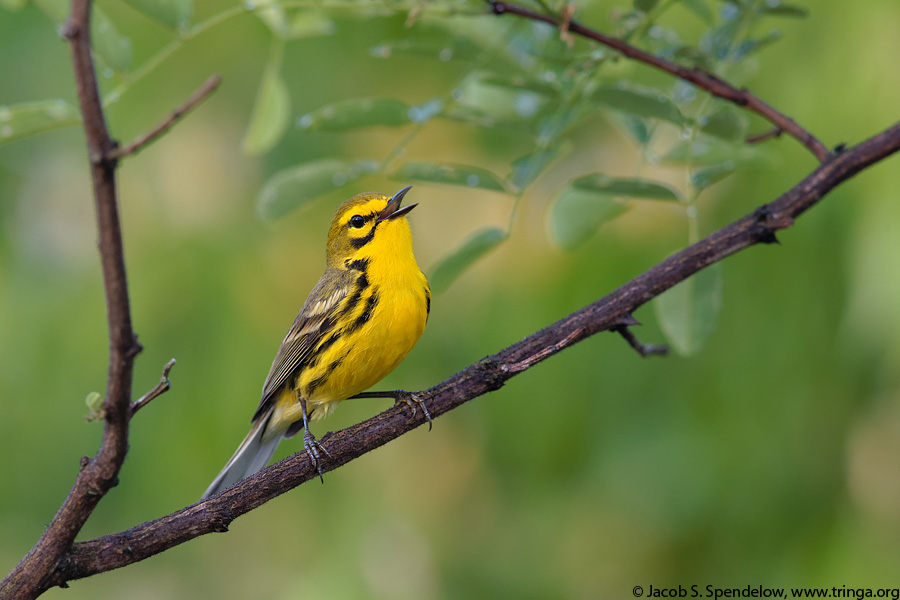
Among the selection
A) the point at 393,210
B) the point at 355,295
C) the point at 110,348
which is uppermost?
the point at 393,210

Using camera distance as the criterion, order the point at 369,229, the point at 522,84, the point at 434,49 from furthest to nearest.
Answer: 1. the point at 369,229
2. the point at 434,49
3. the point at 522,84

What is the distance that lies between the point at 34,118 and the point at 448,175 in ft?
3.88

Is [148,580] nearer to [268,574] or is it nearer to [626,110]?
[268,574]

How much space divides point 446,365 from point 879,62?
209 centimetres

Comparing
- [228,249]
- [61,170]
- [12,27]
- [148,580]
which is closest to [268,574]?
[148,580]

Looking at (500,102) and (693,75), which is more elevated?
(500,102)

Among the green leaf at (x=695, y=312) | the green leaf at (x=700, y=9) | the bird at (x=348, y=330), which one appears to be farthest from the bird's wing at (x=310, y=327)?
the green leaf at (x=700, y=9)

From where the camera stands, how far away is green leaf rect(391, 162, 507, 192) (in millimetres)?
2699

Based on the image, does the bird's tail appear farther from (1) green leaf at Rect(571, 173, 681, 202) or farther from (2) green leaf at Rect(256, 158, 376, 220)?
(1) green leaf at Rect(571, 173, 681, 202)

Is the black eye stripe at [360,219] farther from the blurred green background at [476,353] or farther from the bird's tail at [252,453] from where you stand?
the bird's tail at [252,453]

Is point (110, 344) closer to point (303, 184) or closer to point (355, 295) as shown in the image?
point (303, 184)

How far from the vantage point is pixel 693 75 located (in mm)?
2383

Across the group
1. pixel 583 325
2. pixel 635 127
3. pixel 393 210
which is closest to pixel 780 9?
pixel 635 127

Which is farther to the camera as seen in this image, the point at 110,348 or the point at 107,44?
the point at 107,44
